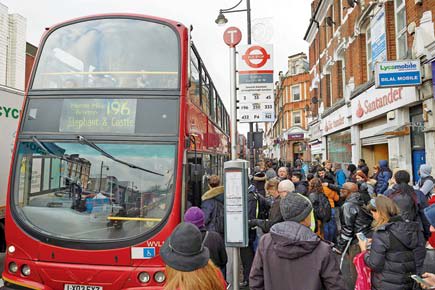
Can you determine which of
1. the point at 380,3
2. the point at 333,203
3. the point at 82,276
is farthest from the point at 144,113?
the point at 380,3

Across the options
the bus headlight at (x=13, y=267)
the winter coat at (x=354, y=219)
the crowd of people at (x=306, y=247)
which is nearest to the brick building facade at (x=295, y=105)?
the winter coat at (x=354, y=219)

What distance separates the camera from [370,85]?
46.3ft

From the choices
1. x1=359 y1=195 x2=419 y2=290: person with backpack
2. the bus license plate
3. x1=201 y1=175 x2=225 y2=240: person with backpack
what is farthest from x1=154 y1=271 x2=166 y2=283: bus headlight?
x1=359 y1=195 x2=419 y2=290: person with backpack

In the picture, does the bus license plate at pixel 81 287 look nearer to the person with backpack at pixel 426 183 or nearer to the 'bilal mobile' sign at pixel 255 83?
the 'bilal mobile' sign at pixel 255 83

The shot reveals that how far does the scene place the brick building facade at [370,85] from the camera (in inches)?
382

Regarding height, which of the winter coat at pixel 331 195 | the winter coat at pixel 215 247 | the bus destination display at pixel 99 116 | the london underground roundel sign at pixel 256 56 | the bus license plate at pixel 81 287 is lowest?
the bus license plate at pixel 81 287

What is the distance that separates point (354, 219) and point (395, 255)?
195cm

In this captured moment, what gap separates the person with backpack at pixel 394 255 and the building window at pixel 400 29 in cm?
993

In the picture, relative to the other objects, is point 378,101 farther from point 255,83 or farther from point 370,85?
point 255,83

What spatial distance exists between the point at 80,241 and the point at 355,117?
1493 centimetres

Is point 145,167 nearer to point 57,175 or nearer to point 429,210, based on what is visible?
point 57,175

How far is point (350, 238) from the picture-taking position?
532 cm

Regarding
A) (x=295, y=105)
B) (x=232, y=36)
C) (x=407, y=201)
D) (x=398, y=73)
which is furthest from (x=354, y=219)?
(x=295, y=105)

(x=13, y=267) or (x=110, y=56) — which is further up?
(x=110, y=56)
